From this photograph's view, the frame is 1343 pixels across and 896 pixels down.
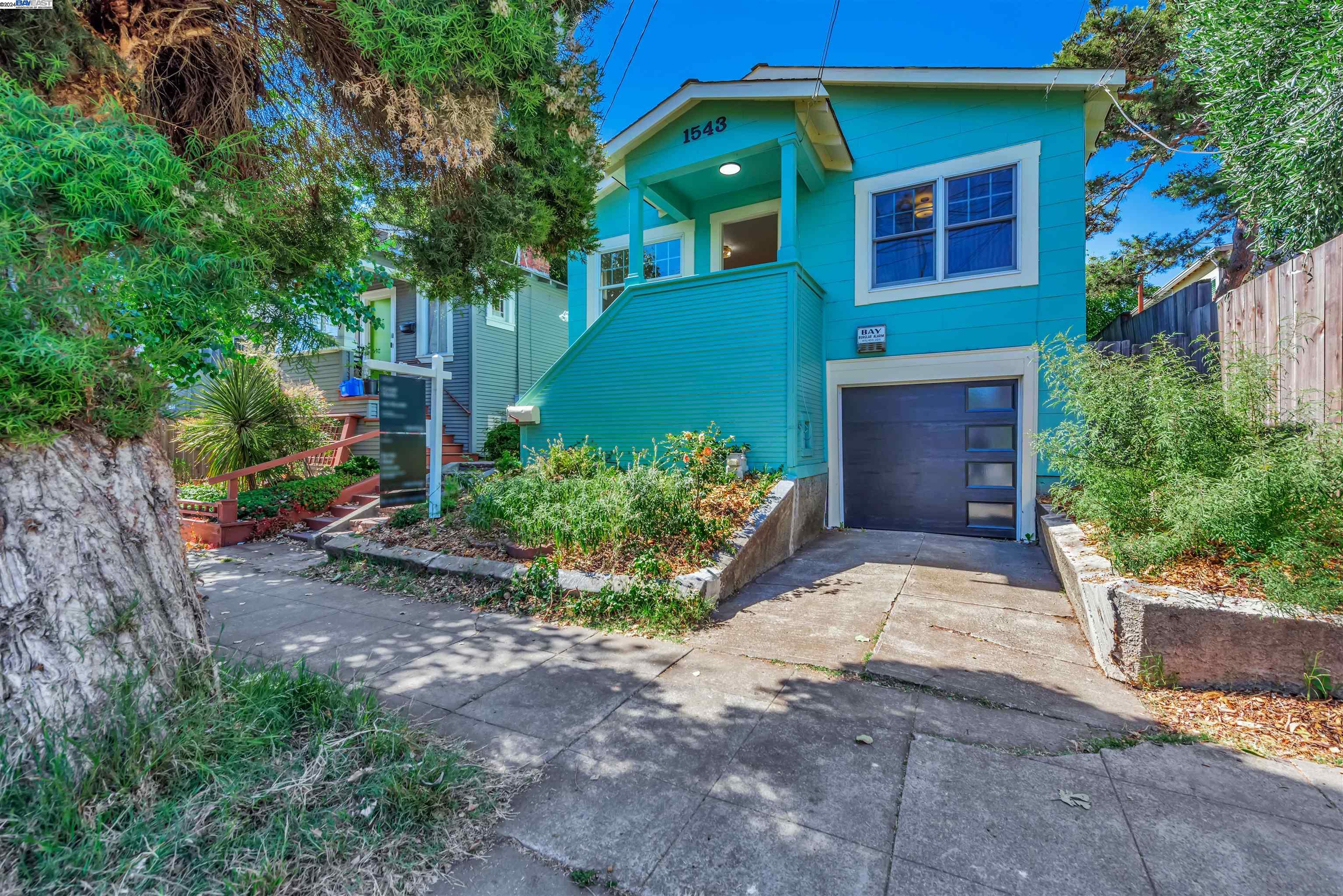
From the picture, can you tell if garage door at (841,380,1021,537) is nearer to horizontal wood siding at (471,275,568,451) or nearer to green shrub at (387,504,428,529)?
green shrub at (387,504,428,529)

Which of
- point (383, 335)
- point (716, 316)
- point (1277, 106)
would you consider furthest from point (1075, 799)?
point (383, 335)

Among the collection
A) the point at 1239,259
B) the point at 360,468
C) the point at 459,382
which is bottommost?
the point at 360,468

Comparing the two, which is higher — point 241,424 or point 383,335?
point 383,335

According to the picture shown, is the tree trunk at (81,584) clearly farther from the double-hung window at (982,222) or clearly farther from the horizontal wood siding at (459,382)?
the horizontal wood siding at (459,382)

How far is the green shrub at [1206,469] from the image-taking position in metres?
2.85

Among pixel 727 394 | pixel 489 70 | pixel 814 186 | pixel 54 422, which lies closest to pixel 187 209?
pixel 54 422

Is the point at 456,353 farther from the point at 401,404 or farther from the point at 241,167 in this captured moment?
the point at 241,167

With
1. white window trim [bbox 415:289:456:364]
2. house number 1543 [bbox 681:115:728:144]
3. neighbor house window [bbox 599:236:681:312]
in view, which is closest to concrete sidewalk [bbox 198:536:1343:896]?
house number 1543 [bbox 681:115:728:144]

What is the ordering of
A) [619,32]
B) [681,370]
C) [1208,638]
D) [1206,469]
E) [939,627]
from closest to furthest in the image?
[1208,638]
[1206,469]
[939,627]
[619,32]
[681,370]

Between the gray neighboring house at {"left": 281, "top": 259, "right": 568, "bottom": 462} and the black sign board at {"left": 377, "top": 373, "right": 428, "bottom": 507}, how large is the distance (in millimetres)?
4285

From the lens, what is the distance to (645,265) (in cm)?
954

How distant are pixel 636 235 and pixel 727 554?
4.80 meters

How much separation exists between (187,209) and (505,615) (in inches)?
130

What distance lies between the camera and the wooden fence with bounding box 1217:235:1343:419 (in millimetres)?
3445
